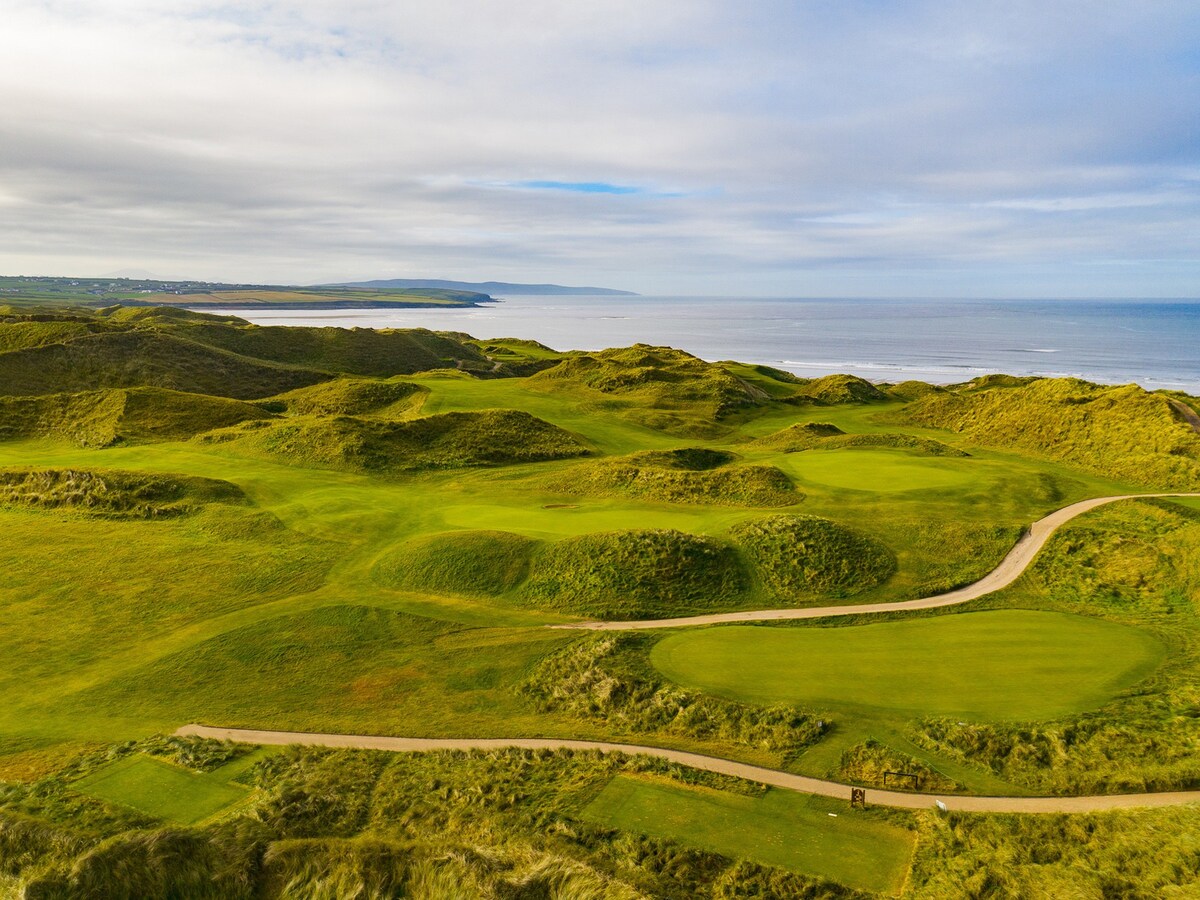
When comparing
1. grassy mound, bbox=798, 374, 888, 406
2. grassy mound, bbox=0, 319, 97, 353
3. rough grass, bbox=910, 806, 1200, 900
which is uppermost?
grassy mound, bbox=798, 374, 888, 406

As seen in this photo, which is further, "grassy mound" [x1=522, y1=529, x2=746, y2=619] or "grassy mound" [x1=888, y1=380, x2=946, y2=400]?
"grassy mound" [x1=888, y1=380, x2=946, y2=400]

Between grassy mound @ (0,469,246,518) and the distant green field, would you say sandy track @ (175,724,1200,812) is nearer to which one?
the distant green field

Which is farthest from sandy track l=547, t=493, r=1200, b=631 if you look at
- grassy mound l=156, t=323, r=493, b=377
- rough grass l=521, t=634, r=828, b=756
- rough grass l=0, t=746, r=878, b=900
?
grassy mound l=156, t=323, r=493, b=377

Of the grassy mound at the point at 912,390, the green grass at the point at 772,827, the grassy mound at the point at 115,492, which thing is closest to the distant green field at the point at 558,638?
the green grass at the point at 772,827

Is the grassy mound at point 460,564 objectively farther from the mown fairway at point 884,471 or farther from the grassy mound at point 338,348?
the grassy mound at point 338,348

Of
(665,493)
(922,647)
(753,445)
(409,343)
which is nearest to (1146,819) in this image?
(922,647)

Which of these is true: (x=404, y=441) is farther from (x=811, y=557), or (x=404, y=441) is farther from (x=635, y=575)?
(x=811, y=557)

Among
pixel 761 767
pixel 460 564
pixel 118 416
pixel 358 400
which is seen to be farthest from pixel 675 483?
pixel 118 416
